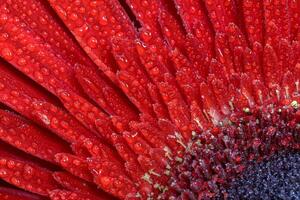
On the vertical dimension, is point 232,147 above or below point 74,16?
below

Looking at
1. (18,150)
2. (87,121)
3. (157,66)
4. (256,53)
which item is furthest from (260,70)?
(18,150)

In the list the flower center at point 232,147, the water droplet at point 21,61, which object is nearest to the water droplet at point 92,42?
the water droplet at point 21,61

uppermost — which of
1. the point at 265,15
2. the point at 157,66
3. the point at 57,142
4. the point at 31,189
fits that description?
the point at 265,15

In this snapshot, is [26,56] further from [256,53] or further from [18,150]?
[256,53]

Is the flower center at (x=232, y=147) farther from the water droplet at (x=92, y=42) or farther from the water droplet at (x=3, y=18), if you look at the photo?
the water droplet at (x=3, y=18)

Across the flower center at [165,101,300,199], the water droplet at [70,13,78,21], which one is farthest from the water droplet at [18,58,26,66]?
the flower center at [165,101,300,199]

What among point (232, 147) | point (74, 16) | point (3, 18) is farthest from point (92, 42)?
point (232, 147)

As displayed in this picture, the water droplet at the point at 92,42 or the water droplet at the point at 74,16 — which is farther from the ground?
the water droplet at the point at 74,16

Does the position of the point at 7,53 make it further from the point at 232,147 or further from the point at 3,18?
the point at 232,147
